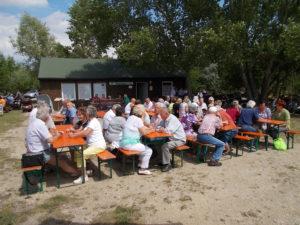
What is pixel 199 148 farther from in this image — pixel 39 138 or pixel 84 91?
pixel 84 91

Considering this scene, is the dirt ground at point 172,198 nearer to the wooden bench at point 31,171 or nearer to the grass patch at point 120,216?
the grass patch at point 120,216

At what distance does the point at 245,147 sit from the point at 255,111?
43.8 inches

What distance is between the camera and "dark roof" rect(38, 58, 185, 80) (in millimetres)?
23420

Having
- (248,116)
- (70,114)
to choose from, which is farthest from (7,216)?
(248,116)

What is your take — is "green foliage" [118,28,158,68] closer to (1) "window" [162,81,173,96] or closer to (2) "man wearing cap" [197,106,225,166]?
(1) "window" [162,81,173,96]

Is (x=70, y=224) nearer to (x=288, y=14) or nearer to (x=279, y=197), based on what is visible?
(x=279, y=197)

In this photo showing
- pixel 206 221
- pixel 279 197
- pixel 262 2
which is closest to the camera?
pixel 206 221

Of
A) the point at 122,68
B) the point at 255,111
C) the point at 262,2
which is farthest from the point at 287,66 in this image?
the point at 255,111

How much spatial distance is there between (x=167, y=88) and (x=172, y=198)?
21.5 meters

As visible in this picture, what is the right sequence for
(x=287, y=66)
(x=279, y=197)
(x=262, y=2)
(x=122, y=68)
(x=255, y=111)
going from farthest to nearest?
1. (x=122, y=68)
2. (x=287, y=66)
3. (x=262, y=2)
4. (x=255, y=111)
5. (x=279, y=197)

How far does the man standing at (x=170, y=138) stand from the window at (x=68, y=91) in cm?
1752

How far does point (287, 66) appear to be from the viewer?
875 inches

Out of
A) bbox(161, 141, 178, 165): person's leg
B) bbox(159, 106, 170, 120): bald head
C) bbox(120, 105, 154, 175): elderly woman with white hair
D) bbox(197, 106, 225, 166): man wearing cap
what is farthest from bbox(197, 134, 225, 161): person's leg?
bbox(120, 105, 154, 175): elderly woman with white hair

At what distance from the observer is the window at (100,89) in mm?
24203
